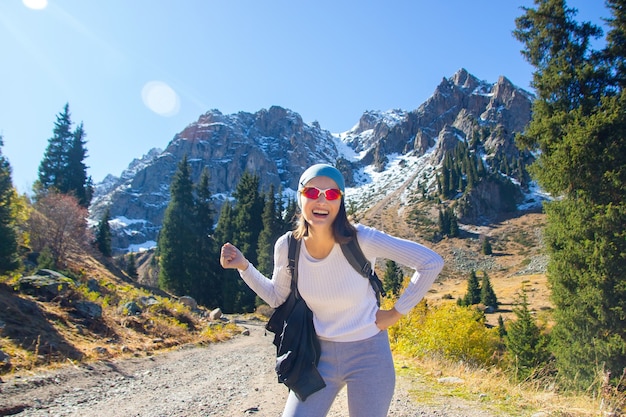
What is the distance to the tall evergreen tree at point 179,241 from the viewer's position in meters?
31.1

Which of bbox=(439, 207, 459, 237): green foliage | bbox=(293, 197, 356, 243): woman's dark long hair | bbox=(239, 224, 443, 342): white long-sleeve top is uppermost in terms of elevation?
bbox=(439, 207, 459, 237): green foliage

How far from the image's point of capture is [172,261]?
103 ft

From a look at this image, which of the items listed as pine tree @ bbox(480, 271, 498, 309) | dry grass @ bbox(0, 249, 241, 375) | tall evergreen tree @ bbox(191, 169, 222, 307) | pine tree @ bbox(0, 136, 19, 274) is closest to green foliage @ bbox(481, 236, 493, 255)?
pine tree @ bbox(480, 271, 498, 309)

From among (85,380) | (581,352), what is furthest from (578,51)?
(85,380)

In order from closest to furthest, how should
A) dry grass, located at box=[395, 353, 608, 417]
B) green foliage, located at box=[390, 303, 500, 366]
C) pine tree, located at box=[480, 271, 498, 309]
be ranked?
dry grass, located at box=[395, 353, 608, 417] < green foliage, located at box=[390, 303, 500, 366] < pine tree, located at box=[480, 271, 498, 309]

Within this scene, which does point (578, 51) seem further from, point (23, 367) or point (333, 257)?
point (23, 367)

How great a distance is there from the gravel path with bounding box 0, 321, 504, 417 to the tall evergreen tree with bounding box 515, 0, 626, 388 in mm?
6673

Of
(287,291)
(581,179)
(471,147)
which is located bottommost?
(287,291)

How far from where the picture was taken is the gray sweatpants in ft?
6.92

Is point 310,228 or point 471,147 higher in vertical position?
point 471,147

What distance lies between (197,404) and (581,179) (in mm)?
11566

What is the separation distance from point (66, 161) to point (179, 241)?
20.9 meters

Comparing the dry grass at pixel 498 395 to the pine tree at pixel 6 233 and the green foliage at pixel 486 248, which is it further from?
the green foliage at pixel 486 248

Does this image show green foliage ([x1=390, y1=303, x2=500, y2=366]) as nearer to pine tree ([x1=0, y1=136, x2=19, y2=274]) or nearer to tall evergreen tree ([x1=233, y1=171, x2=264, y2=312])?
pine tree ([x1=0, y1=136, x2=19, y2=274])
